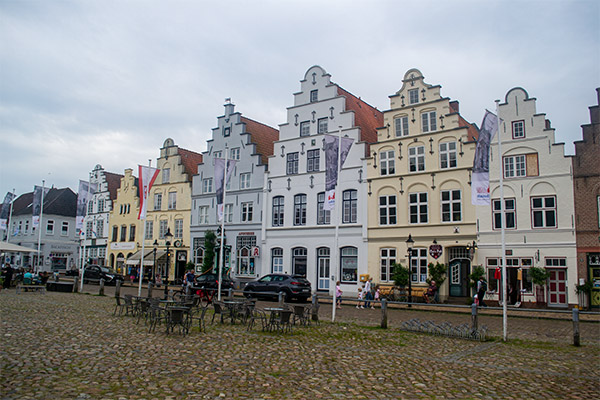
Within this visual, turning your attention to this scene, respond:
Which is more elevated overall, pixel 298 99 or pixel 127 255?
pixel 298 99

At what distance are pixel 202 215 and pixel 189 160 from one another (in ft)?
25.6

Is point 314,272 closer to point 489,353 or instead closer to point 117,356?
point 489,353

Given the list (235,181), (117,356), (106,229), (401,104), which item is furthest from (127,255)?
(117,356)

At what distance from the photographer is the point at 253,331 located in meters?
14.5

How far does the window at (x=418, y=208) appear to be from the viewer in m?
30.7

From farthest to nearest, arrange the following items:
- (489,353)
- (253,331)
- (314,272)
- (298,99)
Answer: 1. (298,99)
2. (314,272)
3. (253,331)
4. (489,353)

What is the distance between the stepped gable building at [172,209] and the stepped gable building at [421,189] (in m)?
19.1

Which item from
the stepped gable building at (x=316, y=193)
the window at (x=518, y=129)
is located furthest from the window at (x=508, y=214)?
the stepped gable building at (x=316, y=193)

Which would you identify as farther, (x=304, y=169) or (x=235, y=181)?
(x=235, y=181)

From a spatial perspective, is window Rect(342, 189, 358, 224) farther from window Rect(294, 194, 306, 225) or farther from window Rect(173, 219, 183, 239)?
window Rect(173, 219, 183, 239)

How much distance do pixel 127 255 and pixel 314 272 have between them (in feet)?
78.3

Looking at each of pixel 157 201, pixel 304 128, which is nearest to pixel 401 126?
pixel 304 128

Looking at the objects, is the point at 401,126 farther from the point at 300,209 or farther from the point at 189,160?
the point at 189,160

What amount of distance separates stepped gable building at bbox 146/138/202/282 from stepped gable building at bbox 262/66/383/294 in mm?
10094
